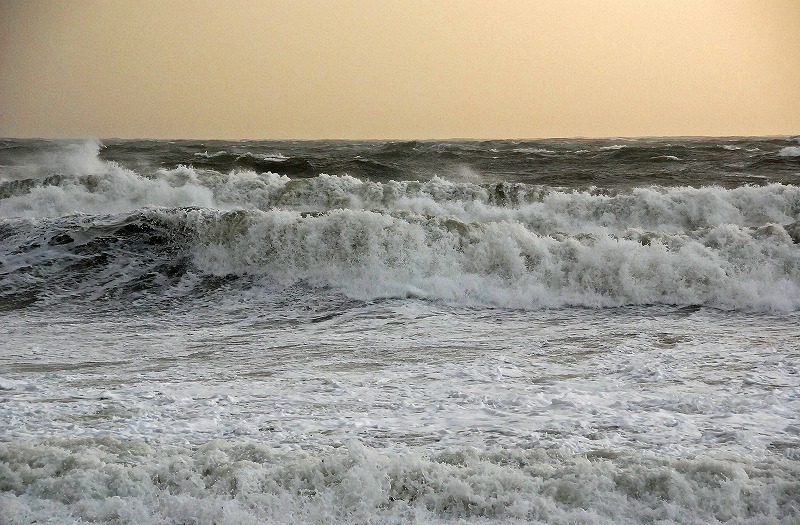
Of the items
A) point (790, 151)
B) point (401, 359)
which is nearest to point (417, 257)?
point (401, 359)

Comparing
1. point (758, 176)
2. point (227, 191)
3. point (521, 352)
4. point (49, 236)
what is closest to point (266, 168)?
point (227, 191)

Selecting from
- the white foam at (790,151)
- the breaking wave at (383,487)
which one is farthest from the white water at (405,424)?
the white foam at (790,151)

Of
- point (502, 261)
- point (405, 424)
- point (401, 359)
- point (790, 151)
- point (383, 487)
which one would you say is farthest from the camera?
point (790, 151)

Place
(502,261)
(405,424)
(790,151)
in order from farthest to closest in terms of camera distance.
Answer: (790,151), (502,261), (405,424)

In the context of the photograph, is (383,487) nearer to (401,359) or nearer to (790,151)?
(401,359)

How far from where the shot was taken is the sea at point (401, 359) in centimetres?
292

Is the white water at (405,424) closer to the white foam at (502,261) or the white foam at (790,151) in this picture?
the white foam at (502,261)

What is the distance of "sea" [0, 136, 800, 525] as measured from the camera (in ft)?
9.58

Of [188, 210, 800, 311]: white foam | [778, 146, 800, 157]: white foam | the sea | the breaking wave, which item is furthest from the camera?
[778, 146, 800, 157]: white foam

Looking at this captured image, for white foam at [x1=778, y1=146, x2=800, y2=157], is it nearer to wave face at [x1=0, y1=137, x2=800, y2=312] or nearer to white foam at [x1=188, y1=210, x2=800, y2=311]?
wave face at [x1=0, y1=137, x2=800, y2=312]

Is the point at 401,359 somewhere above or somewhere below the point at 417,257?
below

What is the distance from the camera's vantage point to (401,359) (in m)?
5.35

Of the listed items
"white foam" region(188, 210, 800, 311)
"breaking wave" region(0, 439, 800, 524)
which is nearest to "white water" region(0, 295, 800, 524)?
"breaking wave" region(0, 439, 800, 524)

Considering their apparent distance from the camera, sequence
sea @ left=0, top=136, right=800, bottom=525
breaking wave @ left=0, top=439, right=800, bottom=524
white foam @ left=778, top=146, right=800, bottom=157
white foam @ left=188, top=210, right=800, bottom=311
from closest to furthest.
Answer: breaking wave @ left=0, top=439, right=800, bottom=524, sea @ left=0, top=136, right=800, bottom=525, white foam @ left=188, top=210, right=800, bottom=311, white foam @ left=778, top=146, right=800, bottom=157
